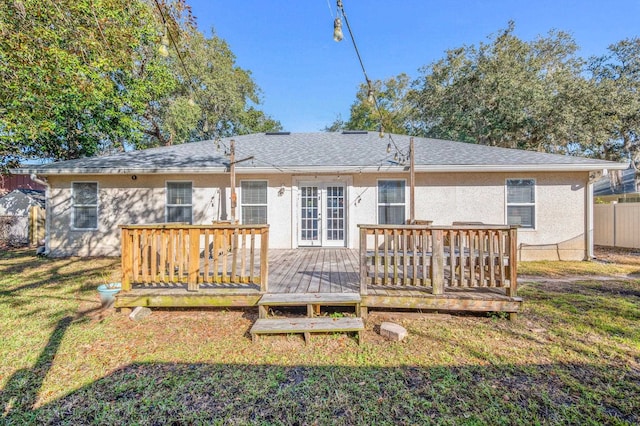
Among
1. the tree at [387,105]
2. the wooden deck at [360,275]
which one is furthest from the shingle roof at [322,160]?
the tree at [387,105]

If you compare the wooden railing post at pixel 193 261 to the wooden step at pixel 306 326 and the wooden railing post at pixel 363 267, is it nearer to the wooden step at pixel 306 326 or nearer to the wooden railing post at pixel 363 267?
the wooden step at pixel 306 326

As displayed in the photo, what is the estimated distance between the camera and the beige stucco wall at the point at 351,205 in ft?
24.1

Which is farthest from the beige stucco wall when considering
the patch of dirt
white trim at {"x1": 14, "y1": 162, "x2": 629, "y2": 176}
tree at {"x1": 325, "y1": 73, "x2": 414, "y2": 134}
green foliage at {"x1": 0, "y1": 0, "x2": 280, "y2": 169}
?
tree at {"x1": 325, "y1": 73, "x2": 414, "y2": 134}

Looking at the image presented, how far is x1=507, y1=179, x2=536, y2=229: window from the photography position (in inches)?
292

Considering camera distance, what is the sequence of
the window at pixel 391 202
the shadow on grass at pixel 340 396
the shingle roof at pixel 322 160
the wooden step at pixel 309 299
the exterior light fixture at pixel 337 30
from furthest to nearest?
the window at pixel 391 202 < the shingle roof at pixel 322 160 < the wooden step at pixel 309 299 < the exterior light fixture at pixel 337 30 < the shadow on grass at pixel 340 396

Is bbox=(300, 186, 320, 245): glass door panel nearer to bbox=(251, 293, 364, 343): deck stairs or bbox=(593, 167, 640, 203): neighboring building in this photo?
bbox=(251, 293, 364, 343): deck stairs

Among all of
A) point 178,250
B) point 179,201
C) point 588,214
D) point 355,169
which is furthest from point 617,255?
point 179,201

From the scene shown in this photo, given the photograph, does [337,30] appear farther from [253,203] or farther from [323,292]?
[253,203]

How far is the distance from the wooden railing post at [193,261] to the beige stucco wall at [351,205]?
394 cm

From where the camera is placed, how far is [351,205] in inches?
303

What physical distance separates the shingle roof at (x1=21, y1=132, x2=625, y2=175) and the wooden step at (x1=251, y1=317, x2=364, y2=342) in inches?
184

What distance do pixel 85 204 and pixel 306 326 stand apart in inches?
334

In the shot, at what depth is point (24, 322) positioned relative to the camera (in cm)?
373

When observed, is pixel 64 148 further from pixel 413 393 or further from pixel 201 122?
pixel 413 393
